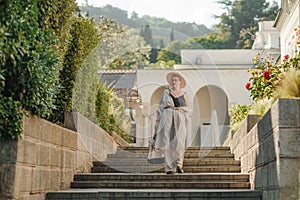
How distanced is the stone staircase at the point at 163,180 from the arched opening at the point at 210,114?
1270 centimetres

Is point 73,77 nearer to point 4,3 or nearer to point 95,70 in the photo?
point 95,70

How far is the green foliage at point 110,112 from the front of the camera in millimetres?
13977

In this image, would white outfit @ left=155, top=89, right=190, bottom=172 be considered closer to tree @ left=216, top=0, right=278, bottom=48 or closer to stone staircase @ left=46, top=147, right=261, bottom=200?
stone staircase @ left=46, top=147, right=261, bottom=200

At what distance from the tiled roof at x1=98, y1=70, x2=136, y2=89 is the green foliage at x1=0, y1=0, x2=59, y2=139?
6538 millimetres

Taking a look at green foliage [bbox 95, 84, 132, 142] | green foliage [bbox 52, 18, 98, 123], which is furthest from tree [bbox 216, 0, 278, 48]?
green foliage [bbox 52, 18, 98, 123]

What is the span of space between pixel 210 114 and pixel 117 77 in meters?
12.6

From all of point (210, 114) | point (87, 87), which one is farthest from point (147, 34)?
point (210, 114)

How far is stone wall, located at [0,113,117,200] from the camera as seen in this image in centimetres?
642

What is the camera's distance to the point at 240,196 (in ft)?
25.7

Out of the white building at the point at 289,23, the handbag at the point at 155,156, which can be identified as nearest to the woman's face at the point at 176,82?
the handbag at the point at 155,156

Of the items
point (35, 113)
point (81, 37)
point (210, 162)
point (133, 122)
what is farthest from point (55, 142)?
point (133, 122)

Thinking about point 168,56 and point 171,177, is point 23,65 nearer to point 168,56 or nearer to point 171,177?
point 171,177

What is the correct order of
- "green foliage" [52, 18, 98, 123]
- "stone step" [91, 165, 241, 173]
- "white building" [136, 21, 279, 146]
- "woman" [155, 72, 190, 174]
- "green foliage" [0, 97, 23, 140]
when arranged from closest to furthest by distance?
"green foliage" [0, 97, 23, 140]
"green foliage" [52, 18, 98, 123]
"woman" [155, 72, 190, 174]
"stone step" [91, 165, 241, 173]
"white building" [136, 21, 279, 146]

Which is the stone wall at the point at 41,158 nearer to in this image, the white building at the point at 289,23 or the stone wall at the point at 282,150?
the stone wall at the point at 282,150
